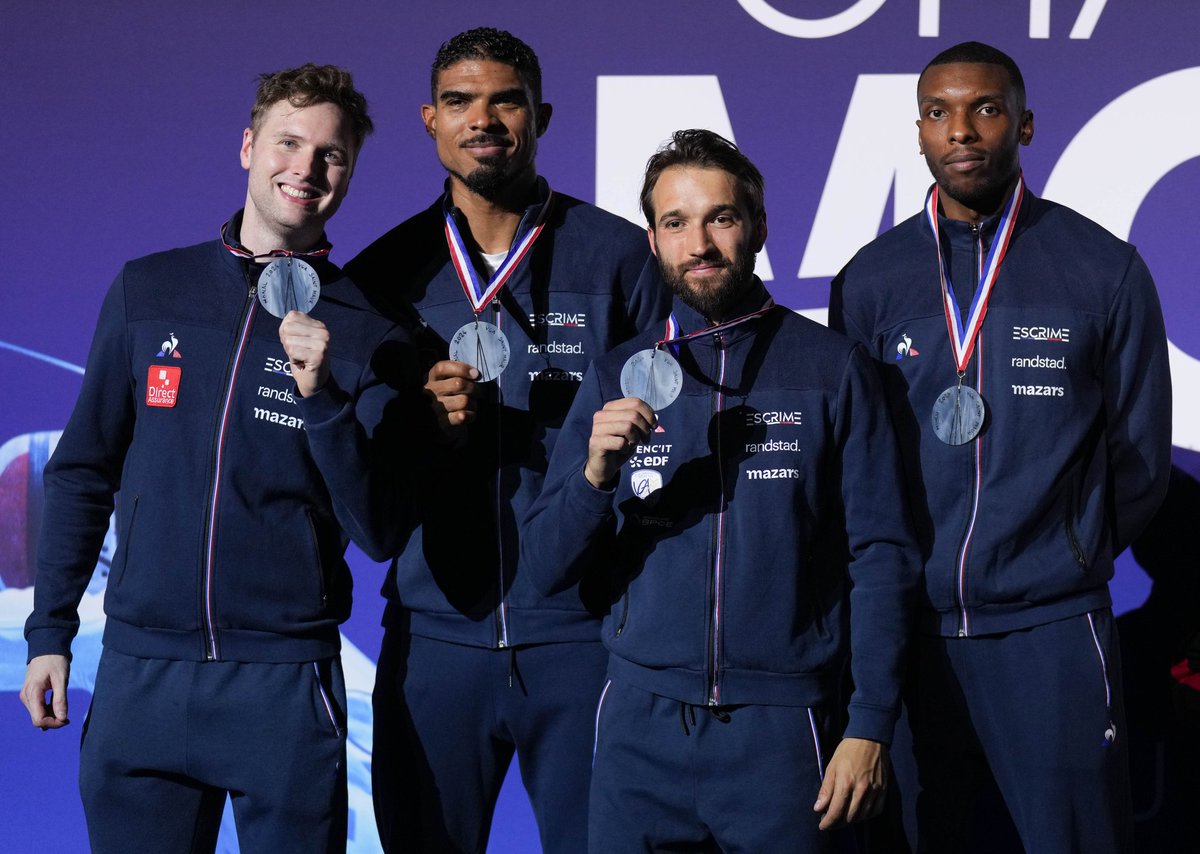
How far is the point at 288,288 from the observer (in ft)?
6.76

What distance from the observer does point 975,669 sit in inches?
89.0

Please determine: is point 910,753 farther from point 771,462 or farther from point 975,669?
point 771,462

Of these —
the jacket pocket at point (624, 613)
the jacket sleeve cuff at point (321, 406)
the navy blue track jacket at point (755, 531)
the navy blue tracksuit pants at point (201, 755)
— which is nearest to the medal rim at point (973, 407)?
the navy blue track jacket at point (755, 531)

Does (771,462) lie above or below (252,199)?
below

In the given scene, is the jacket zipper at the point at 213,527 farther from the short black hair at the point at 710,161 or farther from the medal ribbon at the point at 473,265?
the short black hair at the point at 710,161

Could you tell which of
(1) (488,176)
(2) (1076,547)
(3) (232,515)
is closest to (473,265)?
(1) (488,176)

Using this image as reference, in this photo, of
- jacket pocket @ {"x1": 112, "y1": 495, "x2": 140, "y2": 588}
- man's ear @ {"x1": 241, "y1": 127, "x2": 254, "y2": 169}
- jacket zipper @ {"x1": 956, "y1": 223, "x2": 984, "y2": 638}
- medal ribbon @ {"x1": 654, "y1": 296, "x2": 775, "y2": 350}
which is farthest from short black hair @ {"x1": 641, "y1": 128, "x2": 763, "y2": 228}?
jacket pocket @ {"x1": 112, "y1": 495, "x2": 140, "y2": 588}

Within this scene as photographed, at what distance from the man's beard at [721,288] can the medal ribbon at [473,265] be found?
366 millimetres

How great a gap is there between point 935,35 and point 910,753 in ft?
5.62

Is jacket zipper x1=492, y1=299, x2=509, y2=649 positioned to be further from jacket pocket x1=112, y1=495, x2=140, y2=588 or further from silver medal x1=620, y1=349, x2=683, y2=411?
jacket pocket x1=112, y1=495, x2=140, y2=588

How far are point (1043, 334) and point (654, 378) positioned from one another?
715 millimetres

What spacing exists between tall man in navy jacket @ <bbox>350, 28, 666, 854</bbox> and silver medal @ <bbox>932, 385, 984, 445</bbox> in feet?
1.71

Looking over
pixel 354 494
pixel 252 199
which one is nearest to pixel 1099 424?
pixel 354 494

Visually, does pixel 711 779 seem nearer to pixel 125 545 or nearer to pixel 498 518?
pixel 498 518
